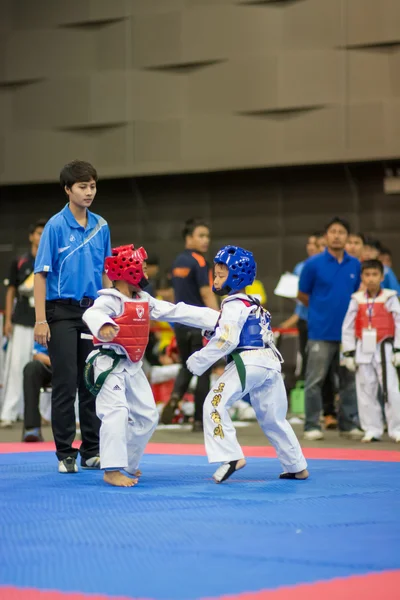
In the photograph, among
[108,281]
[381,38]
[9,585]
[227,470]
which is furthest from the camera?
[381,38]

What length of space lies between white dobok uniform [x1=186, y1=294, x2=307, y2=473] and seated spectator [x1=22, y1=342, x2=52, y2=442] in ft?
9.35

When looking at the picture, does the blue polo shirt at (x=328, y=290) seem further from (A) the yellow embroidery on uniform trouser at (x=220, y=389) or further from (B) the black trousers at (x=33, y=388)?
(A) the yellow embroidery on uniform trouser at (x=220, y=389)

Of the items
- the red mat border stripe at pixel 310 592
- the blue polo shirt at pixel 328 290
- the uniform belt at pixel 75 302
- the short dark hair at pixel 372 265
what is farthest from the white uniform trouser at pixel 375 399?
the red mat border stripe at pixel 310 592

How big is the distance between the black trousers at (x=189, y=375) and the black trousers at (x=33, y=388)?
1473 mm

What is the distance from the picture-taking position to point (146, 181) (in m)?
14.4

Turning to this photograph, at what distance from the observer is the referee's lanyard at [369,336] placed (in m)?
7.79

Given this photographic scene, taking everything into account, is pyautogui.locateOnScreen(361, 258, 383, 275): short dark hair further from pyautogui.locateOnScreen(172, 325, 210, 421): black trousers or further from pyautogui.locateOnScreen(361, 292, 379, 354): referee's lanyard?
pyautogui.locateOnScreen(172, 325, 210, 421): black trousers

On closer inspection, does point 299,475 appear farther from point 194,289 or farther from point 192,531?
point 194,289

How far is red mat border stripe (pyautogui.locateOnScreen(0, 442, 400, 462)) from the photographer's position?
6.37 meters

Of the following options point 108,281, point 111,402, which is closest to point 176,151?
point 108,281

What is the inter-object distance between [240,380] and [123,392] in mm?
573

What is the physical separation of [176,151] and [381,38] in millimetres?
3014

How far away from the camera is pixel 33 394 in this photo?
768cm

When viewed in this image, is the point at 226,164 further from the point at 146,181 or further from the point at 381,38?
the point at 381,38
